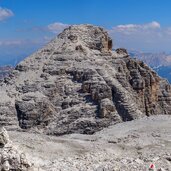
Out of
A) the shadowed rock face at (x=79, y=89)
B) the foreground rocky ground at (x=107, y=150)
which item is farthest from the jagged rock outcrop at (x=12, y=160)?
the shadowed rock face at (x=79, y=89)

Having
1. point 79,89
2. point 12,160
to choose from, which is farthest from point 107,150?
point 79,89

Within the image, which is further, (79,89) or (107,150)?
(79,89)

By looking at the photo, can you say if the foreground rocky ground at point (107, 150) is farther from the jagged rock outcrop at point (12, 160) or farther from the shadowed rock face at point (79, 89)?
the shadowed rock face at point (79, 89)

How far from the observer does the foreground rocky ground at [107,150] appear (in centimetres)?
2269

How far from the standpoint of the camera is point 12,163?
17844 millimetres

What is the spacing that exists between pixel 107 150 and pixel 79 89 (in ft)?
66.0

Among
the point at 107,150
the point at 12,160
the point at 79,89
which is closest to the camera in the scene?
the point at 12,160

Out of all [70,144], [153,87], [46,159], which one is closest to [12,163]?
[46,159]

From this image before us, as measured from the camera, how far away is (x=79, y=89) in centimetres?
4684

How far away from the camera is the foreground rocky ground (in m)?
22.7

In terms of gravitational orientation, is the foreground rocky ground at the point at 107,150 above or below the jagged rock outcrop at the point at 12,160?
below

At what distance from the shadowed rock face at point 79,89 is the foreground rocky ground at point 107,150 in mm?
8145

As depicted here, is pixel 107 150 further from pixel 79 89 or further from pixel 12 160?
pixel 79 89

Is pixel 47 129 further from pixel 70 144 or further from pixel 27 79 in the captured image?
pixel 70 144
